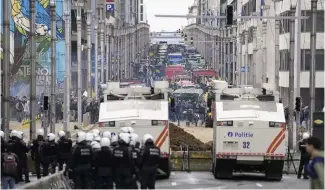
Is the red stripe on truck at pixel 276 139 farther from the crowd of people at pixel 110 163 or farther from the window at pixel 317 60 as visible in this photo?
the window at pixel 317 60

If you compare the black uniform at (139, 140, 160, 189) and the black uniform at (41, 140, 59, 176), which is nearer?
the black uniform at (139, 140, 160, 189)

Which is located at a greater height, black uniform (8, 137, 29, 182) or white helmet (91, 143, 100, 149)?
white helmet (91, 143, 100, 149)

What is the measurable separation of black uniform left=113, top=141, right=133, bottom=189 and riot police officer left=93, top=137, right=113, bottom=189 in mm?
157

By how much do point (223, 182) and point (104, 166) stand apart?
9119 millimetres

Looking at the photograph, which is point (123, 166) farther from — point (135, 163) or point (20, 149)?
point (20, 149)

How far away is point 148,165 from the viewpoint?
21766mm

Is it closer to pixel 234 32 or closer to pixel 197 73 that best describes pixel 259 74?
pixel 234 32

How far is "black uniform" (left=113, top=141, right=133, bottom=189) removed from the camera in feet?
71.1

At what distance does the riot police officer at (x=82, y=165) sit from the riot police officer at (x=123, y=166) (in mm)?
829

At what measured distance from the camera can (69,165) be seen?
22750mm

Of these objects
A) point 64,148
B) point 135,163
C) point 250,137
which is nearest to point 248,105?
point 250,137

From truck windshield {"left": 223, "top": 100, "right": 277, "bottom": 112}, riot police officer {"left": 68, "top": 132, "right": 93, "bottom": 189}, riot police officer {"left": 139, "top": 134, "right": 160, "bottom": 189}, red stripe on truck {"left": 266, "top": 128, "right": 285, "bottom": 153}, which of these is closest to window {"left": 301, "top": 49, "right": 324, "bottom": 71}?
truck windshield {"left": 223, "top": 100, "right": 277, "bottom": 112}

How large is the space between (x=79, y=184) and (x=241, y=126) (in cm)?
857

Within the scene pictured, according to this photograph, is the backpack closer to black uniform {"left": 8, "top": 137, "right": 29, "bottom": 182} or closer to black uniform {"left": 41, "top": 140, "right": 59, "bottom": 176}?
black uniform {"left": 8, "top": 137, "right": 29, "bottom": 182}
